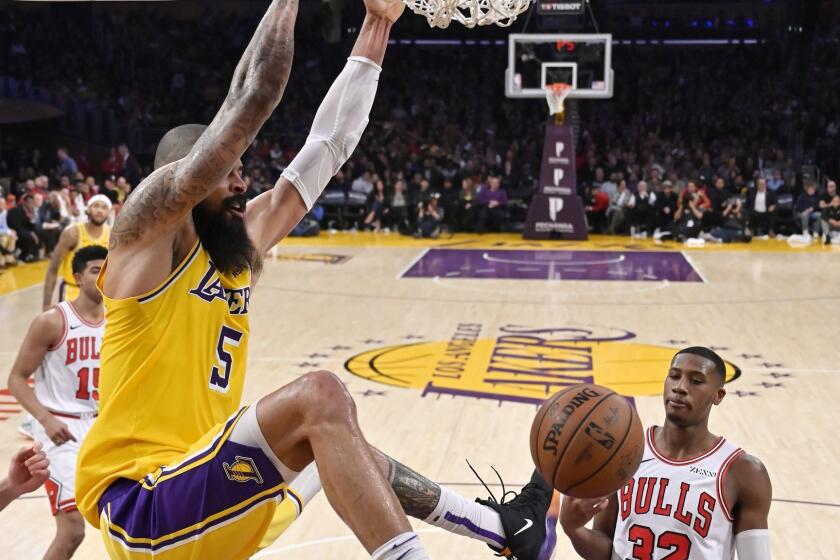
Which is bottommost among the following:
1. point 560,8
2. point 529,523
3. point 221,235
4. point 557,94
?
point 529,523

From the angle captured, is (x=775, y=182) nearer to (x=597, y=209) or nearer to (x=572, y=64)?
(x=597, y=209)

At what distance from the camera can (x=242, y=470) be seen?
2.82 meters

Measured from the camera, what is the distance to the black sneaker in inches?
137

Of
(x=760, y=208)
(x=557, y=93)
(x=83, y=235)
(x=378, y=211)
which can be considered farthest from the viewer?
(x=378, y=211)

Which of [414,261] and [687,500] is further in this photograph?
[414,261]

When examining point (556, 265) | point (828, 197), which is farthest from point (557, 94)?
point (828, 197)

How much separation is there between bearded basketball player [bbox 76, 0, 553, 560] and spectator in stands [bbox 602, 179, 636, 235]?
18.2 metres

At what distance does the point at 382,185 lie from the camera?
22.2 meters

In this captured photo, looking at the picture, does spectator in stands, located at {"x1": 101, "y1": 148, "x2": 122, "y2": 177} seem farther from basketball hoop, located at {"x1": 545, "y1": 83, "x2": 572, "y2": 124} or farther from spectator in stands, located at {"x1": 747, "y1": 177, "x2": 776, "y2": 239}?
spectator in stands, located at {"x1": 747, "y1": 177, "x2": 776, "y2": 239}

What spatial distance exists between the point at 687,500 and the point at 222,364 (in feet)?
5.06

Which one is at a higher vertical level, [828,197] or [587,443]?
[587,443]

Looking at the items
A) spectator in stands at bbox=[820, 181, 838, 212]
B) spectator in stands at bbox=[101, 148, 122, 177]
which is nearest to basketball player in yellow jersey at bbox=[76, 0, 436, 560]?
spectator in stands at bbox=[820, 181, 838, 212]

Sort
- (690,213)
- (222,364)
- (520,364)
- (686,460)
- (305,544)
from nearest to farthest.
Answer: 1. (222,364)
2. (686,460)
3. (305,544)
4. (520,364)
5. (690,213)

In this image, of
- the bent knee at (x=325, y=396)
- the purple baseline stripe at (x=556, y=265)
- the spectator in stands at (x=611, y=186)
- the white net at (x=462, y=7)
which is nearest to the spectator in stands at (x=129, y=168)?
the purple baseline stripe at (x=556, y=265)
